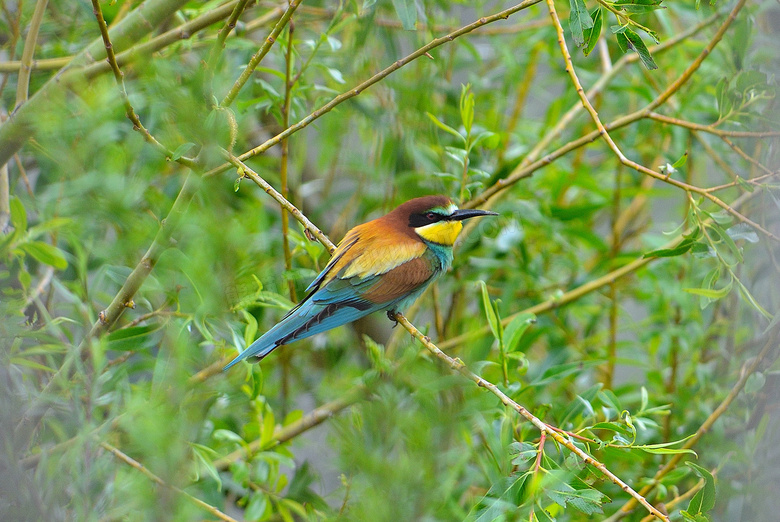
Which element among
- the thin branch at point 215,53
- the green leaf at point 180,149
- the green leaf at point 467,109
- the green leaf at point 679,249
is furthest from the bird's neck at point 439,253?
the green leaf at point 180,149

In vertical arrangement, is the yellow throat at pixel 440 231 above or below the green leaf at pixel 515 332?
above

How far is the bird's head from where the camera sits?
1.85 metres

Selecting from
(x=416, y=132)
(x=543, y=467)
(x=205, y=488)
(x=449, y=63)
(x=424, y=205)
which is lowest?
(x=205, y=488)

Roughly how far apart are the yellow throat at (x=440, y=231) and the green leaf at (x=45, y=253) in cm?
93

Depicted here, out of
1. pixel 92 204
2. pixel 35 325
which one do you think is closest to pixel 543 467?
pixel 92 204

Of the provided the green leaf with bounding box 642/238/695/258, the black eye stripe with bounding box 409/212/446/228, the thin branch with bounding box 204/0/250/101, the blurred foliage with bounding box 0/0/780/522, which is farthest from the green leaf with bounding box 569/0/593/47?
the black eye stripe with bounding box 409/212/446/228

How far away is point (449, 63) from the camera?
225cm

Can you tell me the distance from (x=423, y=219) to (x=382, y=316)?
26.3 inches

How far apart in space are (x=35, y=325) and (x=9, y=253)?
13cm

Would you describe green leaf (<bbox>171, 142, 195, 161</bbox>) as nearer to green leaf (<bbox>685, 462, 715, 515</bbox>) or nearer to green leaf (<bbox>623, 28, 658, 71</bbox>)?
green leaf (<bbox>623, 28, 658, 71</bbox>)

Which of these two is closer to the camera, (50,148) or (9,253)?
(50,148)

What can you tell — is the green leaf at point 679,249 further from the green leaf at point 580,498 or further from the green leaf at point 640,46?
the green leaf at point 580,498

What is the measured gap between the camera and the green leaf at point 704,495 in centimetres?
107

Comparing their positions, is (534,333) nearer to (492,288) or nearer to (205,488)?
(492,288)
